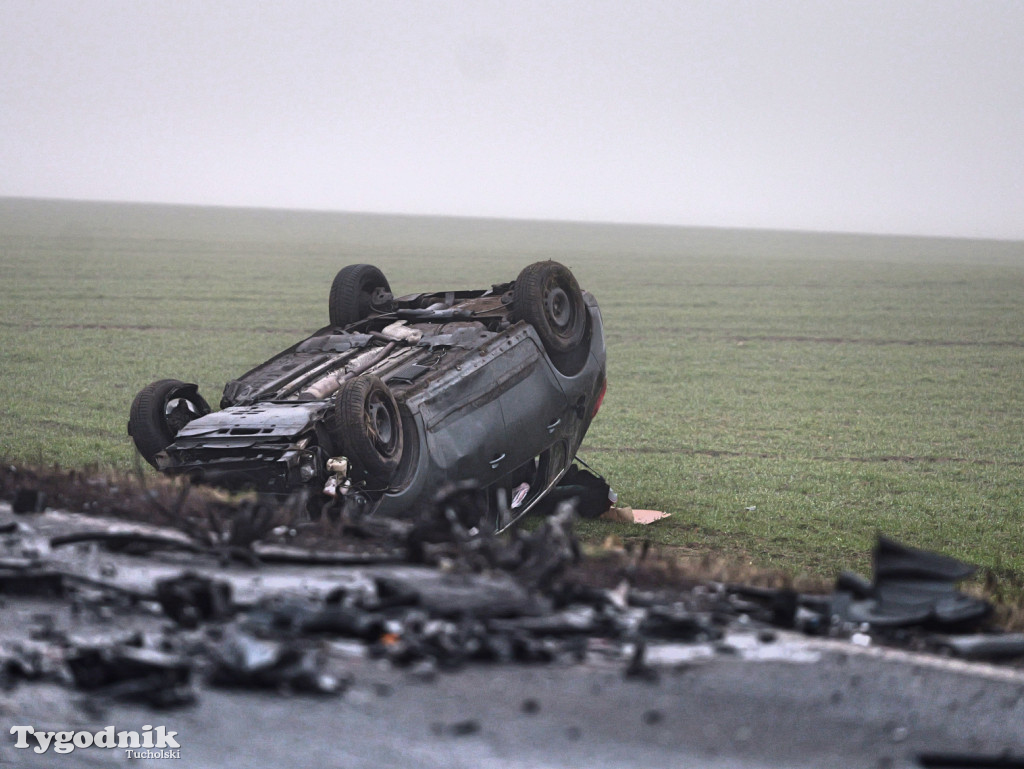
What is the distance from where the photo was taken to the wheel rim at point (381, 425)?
7.59m

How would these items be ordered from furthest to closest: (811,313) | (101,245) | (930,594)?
(101,245), (811,313), (930,594)

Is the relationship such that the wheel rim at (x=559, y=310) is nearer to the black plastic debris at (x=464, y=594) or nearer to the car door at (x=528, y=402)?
the car door at (x=528, y=402)

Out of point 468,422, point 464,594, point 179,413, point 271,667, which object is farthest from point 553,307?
point 271,667

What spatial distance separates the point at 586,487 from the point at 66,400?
956cm

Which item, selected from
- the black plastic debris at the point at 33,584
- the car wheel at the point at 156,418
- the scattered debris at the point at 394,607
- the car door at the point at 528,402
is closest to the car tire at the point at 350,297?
the car door at the point at 528,402

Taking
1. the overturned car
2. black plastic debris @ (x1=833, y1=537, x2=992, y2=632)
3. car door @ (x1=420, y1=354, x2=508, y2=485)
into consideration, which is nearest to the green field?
the overturned car

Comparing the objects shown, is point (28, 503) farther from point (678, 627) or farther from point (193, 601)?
point (678, 627)

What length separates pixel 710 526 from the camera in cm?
1028

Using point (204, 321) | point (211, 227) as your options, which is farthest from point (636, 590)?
point (211, 227)

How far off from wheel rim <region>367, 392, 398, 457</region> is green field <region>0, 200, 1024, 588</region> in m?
2.15

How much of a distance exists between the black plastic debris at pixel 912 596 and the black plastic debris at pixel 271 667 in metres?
1.70

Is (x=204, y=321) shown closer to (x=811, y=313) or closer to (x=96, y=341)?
(x=96, y=341)

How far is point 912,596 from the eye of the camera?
3727 mm

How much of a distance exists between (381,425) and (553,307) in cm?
256
